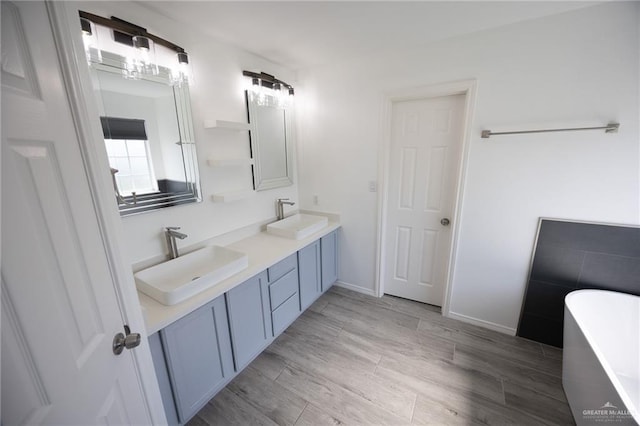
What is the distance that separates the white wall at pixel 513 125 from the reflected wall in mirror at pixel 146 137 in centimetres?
137

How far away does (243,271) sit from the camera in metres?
1.69

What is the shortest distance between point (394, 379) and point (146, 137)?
236 cm

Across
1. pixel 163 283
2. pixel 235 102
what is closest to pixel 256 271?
pixel 163 283

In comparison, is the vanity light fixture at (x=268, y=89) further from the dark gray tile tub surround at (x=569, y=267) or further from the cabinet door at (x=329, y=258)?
the dark gray tile tub surround at (x=569, y=267)

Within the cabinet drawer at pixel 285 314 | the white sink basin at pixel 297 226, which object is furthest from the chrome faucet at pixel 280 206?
the cabinet drawer at pixel 285 314

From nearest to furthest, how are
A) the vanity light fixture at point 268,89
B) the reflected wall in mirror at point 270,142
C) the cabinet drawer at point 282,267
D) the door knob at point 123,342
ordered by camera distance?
the door knob at point 123,342 < the cabinet drawer at point 282,267 < the vanity light fixture at point 268,89 < the reflected wall in mirror at point 270,142

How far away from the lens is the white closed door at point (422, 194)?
2203 mm

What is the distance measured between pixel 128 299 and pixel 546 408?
239 cm

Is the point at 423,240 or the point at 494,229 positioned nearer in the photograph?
the point at 494,229

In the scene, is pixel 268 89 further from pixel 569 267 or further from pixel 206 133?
pixel 569 267

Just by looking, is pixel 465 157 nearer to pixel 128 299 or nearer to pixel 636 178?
pixel 636 178

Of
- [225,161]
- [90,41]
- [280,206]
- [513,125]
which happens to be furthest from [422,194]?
[90,41]

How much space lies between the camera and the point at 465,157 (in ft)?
6.63

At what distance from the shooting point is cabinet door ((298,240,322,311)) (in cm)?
229
